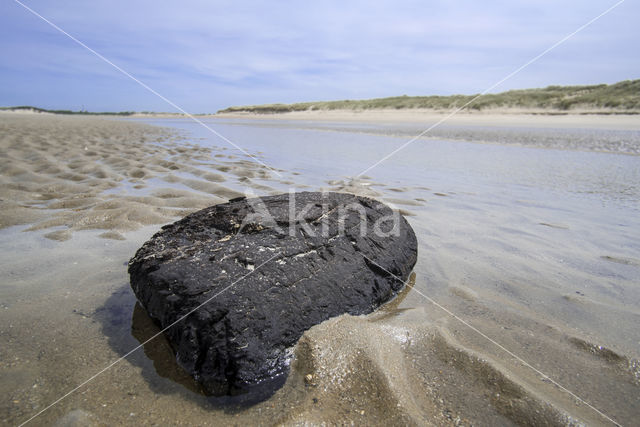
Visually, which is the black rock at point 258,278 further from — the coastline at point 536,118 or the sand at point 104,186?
the coastline at point 536,118

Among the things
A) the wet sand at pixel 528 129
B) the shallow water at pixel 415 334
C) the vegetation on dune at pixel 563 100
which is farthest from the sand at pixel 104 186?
the vegetation on dune at pixel 563 100

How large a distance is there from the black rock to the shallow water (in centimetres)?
9

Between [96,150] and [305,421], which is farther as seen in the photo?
[96,150]

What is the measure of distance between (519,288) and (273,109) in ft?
147

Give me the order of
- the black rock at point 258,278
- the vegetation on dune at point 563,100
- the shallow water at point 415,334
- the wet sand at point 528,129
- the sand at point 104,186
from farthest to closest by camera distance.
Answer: the vegetation on dune at point 563,100
the wet sand at point 528,129
the sand at point 104,186
the black rock at point 258,278
the shallow water at point 415,334

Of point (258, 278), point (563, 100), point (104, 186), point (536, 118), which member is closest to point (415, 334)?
point (258, 278)

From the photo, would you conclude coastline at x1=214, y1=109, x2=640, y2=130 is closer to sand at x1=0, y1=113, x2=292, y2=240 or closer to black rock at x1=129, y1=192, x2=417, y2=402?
sand at x1=0, y1=113, x2=292, y2=240

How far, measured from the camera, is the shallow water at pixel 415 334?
1.21 m

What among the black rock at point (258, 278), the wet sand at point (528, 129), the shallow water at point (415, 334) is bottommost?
the wet sand at point (528, 129)

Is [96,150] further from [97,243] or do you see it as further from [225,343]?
[225,343]

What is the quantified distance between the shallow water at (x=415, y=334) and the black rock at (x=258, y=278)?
0.09 meters

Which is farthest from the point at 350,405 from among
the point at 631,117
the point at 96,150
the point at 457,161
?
the point at 631,117

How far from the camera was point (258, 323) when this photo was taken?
143 cm

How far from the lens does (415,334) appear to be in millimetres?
1646
